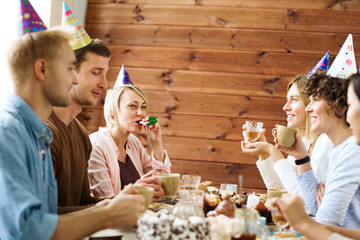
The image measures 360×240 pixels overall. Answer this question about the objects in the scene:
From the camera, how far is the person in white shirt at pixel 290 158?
215cm

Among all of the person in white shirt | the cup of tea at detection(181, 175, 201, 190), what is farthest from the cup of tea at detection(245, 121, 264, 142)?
the cup of tea at detection(181, 175, 201, 190)

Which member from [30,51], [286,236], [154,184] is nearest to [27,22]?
[30,51]

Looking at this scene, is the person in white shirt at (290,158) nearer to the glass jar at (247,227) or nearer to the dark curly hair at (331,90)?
the dark curly hair at (331,90)

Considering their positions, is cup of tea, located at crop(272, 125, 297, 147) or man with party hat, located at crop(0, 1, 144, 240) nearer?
man with party hat, located at crop(0, 1, 144, 240)

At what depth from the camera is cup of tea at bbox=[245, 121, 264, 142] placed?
237 cm

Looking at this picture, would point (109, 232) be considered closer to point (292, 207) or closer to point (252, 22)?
point (292, 207)

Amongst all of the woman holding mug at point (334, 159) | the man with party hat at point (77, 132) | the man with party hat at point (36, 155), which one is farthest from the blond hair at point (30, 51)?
the woman holding mug at point (334, 159)

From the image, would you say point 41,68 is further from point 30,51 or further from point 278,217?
point 278,217

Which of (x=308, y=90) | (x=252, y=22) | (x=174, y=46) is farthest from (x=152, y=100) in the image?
(x=308, y=90)

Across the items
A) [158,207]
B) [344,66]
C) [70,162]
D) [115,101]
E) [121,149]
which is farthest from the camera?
[115,101]

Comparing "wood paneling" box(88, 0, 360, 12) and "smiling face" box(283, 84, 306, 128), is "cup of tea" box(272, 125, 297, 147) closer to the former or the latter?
"smiling face" box(283, 84, 306, 128)

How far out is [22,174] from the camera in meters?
1.12

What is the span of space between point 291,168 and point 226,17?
2090 millimetres

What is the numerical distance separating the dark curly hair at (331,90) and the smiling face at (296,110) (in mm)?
710
